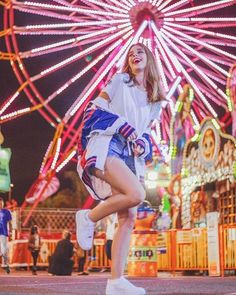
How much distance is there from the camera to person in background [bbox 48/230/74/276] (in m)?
15.3

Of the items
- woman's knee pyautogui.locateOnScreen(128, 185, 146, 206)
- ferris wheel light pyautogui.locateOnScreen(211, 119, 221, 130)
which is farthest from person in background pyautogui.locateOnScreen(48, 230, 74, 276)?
woman's knee pyautogui.locateOnScreen(128, 185, 146, 206)

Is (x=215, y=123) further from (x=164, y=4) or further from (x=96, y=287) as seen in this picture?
(x=96, y=287)

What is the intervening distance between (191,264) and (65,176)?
1906 inches

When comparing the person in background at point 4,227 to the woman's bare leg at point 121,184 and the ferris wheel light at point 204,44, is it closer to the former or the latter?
the ferris wheel light at point 204,44

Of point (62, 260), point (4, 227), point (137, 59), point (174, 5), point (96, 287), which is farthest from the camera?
point (174, 5)

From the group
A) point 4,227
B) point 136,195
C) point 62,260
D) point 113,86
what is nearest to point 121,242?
point 136,195

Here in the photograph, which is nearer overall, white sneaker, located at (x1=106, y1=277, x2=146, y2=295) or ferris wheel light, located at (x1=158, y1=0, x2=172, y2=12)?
white sneaker, located at (x1=106, y1=277, x2=146, y2=295)

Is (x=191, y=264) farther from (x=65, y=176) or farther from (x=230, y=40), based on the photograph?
(x=65, y=176)

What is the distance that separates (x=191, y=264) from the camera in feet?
52.7

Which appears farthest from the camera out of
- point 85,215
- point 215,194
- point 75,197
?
point 75,197

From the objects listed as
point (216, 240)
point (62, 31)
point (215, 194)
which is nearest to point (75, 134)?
point (62, 31)

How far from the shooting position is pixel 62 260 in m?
15.5

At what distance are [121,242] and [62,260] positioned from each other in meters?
10.7

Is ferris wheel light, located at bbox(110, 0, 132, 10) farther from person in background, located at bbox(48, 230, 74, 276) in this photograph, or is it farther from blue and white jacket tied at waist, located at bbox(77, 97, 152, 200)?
blue and white jacket tied at waist, located at bbox(77, 97, 152, 200)
